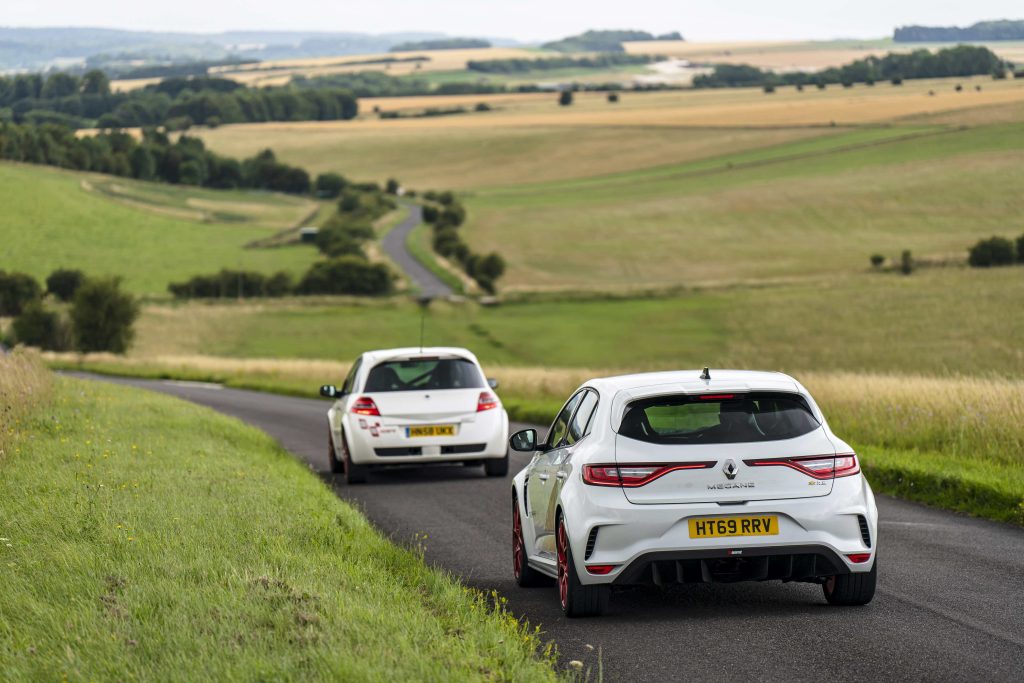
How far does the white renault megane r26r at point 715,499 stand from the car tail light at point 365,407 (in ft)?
28.6

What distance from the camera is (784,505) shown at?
818 cm

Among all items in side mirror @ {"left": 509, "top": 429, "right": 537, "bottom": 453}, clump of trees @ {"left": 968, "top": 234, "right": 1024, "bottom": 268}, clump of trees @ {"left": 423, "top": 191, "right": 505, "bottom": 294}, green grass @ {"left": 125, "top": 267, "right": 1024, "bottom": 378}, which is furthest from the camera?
clump of trees @ {"left": 423, "top": 191, "right": 505, "bottom": 294}

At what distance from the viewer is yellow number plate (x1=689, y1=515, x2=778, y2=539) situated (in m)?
8.11

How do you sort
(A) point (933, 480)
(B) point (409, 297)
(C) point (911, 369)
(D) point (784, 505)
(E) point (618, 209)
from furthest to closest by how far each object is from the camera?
1. (E) point (618, 209)
2. (B) point (409, 297)
3. (C) point (911, 369)
4. (A) point (933, 480)
5. (D) point (784, 505)

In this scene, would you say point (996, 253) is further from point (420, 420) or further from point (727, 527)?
point (727, 527)

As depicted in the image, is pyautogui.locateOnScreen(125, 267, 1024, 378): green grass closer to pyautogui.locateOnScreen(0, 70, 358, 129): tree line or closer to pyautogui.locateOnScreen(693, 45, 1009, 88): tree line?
pyautogui.locateOnScreen(0, 70, 358, 129): tree line

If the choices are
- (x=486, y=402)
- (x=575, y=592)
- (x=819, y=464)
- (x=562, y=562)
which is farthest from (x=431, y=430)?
(x=819, y=464)

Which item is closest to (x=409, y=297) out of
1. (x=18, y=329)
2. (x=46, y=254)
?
(x=18, y=329)

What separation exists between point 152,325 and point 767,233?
1673 inches

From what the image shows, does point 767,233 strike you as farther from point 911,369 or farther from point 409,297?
point 911,369

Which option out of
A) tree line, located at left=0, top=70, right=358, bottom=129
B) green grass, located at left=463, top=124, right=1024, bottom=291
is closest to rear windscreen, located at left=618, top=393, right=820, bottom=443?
green grass, located at left=463, top=124, right=1024, bottom=291

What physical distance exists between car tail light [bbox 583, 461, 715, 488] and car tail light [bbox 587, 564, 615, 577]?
461mm

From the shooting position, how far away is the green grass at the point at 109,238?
10375 centimetres

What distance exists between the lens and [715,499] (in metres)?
8.14
